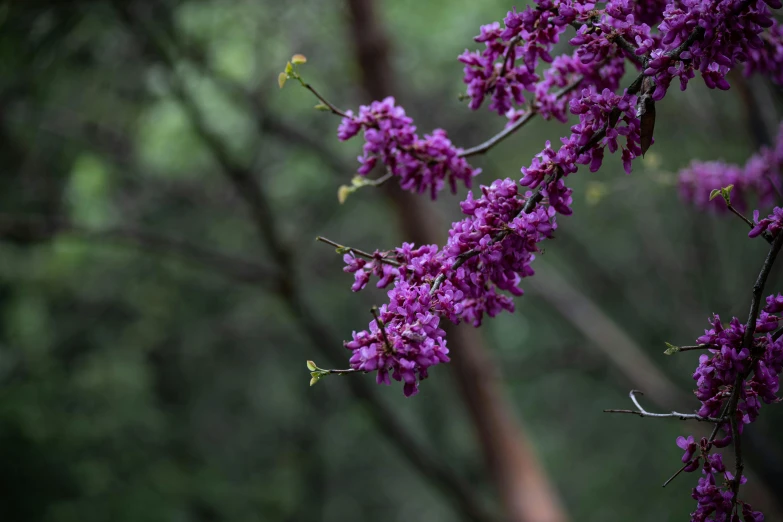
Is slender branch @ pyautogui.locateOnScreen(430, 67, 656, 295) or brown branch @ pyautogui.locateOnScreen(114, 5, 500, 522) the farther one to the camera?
brown branch @ pyautogui.locateOnScreen(114, 5, 500, 522)

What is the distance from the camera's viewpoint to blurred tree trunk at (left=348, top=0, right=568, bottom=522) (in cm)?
435

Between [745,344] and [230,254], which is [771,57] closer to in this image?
[745,344]

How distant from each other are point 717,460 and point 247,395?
9.18 metres

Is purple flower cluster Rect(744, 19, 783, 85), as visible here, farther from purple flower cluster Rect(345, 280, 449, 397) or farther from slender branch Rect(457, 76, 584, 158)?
purple flower cluster Rect(345, 280, 449, 397)

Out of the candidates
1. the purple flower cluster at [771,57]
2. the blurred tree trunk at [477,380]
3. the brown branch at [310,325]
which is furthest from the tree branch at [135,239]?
the purple flower cluster at [771,57]

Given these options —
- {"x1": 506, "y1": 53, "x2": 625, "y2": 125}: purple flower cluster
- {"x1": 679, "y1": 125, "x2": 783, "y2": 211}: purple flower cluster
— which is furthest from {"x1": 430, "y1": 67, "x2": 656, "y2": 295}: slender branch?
{"x1": 679, "y1": 125, "x2": 783, "y2": 211}: purple flower cluster

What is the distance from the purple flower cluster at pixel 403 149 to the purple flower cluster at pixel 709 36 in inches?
19.5

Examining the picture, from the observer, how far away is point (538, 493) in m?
4.71

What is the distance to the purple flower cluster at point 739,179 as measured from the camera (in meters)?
2.20

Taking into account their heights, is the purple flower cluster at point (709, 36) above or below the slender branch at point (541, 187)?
above

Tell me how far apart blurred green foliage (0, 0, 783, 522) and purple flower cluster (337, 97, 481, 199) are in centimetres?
78

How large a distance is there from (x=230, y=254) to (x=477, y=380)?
215cm

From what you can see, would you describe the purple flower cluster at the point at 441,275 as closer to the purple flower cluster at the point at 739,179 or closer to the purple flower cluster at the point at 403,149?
the purple flower cluster at the point at 403,149

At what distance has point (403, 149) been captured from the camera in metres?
1.51
